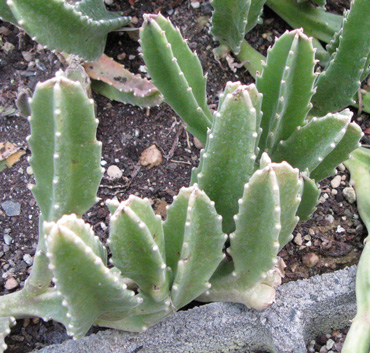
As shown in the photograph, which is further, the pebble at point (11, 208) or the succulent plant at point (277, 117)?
the pebble at point (11, 208)

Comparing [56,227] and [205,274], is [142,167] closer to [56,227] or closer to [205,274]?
[205,274]

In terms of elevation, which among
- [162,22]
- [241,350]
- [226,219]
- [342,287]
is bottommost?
[241,350]

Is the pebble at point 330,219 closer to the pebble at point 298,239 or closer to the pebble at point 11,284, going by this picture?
the pebble at point 298,239

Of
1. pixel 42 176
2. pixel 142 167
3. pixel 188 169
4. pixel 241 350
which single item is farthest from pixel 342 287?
pixel 42 176

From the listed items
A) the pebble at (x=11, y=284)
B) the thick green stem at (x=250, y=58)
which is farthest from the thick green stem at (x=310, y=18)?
the pebble at (x=11, y=284)

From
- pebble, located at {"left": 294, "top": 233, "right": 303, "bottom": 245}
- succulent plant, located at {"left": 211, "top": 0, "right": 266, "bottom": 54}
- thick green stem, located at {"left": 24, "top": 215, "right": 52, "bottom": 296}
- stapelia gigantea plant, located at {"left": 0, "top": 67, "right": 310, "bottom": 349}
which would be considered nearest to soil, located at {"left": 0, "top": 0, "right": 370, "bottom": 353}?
pebble, located at {"left": 294, "top": 233, "right": 303, "bottom": 245}

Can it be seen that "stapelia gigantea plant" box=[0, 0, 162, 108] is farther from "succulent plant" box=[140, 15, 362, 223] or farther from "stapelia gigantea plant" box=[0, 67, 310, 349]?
"stapelia gigantea plant" box=[0, 67, 310, 349]

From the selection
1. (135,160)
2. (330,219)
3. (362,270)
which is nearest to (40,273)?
(135,160)

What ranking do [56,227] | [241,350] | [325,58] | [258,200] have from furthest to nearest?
[325,58] → [241,350] → [258,200] → [56,227]
